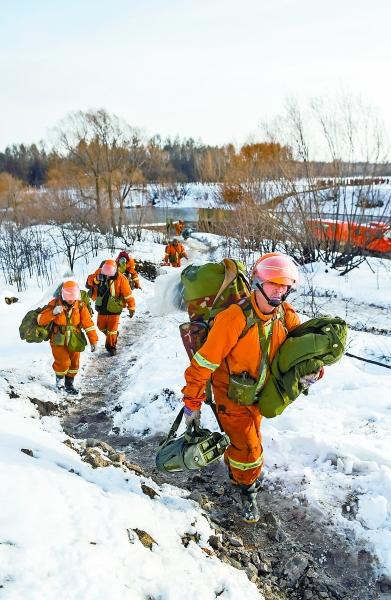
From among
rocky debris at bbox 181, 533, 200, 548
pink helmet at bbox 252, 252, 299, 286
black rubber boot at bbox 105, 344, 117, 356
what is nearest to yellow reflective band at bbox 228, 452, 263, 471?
rocky debris at bbox 181, 533, 200, 548

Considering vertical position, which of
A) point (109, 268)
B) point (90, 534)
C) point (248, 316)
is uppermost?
point (248, 316)

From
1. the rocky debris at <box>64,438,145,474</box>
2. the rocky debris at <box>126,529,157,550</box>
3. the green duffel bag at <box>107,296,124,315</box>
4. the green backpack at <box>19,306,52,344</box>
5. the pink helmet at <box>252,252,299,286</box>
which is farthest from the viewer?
the green duffel bag at <box>107,296,124,315</box>

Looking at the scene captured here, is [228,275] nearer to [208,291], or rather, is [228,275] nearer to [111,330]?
[208,291]

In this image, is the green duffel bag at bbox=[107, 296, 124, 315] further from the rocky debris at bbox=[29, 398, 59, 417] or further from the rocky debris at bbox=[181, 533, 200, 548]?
the rocky debris at bbox=[181, 533, 200, 548]

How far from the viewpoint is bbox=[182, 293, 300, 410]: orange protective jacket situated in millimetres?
3074

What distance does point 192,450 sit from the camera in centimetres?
321

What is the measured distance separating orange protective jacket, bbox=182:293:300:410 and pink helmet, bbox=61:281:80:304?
309cm

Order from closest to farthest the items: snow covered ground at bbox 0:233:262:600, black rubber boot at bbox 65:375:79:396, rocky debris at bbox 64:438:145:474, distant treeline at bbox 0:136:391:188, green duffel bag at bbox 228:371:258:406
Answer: snow covered ground at bbox 0:233:262:600, green duffel bag at bbox 228:371:258:406, rocky debris at bbox 64:438:145:474, black rubber boot at bbox 65:375:79:396, distant treeline at bbox 0:136:391:188

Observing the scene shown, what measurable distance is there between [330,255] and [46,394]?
1108cm

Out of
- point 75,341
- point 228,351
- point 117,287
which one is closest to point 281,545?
point 228,351

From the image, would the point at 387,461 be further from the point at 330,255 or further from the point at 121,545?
the point at 330,255

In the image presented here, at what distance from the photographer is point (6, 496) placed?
2.49 metres

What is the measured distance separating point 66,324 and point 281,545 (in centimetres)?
378

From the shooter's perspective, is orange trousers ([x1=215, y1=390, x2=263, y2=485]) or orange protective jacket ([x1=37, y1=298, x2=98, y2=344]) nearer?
orange trousers ([x1=215, y1=390, x2=263, y2=485])
